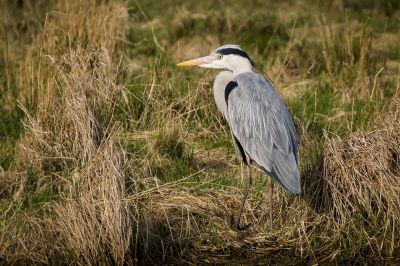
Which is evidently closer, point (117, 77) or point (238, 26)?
point (117, 77)

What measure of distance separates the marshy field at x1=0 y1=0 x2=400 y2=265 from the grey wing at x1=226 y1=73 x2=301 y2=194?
0.24 m

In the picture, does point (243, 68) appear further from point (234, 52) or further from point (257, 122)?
point (257, 122)

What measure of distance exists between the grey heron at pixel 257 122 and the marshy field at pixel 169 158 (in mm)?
235

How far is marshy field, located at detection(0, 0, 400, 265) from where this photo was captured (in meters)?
5.05

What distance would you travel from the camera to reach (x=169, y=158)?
6184 mm

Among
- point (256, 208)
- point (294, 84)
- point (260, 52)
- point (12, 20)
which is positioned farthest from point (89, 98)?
point (12, 20)

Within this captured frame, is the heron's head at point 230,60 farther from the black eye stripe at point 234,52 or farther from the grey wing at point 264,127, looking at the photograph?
the grey wing at point 264,127

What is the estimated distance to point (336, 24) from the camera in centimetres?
880

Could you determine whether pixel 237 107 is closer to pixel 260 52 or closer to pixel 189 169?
pixel 189 169

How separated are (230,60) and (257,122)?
608 mm

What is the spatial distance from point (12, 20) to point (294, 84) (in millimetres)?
3023

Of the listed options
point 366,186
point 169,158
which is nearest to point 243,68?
point 169,158

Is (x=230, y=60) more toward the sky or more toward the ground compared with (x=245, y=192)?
more toward the sky

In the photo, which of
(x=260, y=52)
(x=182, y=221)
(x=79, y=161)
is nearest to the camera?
(x=182, y=221)
